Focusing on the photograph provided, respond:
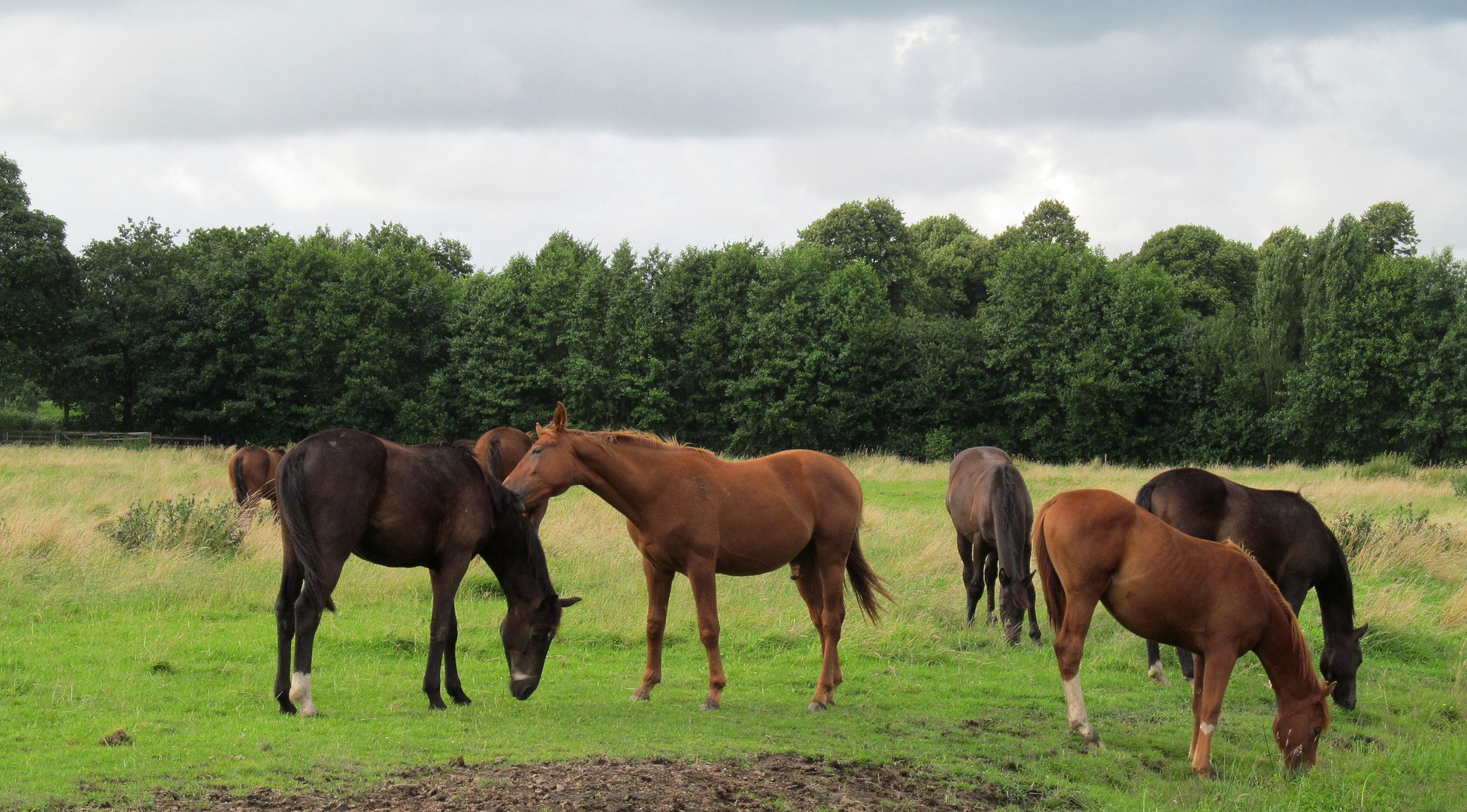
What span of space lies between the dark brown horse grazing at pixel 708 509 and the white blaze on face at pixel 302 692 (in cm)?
188

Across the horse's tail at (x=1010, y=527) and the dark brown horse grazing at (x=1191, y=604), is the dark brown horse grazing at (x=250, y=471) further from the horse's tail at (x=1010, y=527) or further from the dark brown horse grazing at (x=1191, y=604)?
the dark brown horse grazing at (x=1191, y=604)

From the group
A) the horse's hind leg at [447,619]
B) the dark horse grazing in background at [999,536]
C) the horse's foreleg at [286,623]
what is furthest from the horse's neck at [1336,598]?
the horse's foreleg at [286,623]

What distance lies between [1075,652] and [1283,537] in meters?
3.20

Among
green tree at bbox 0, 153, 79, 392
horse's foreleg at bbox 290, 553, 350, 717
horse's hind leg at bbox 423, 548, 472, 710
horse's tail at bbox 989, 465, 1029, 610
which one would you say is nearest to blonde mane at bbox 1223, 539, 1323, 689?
horse's tail at bbox 989, 465, 1029, 610

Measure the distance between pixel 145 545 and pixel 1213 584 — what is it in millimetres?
12061

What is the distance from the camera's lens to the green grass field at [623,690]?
6.18 meters

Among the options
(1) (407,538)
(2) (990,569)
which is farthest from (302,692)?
(2) (990,569)

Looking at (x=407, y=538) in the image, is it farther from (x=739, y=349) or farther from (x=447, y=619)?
(x=739, y=349)

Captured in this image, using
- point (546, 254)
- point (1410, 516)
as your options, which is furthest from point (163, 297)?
point (1410, 516)

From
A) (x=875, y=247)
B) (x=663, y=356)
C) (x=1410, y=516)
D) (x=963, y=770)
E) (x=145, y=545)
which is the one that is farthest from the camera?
(x=875, y=247)

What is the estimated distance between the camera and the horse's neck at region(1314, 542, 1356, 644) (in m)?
8.66

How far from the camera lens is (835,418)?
44750mm

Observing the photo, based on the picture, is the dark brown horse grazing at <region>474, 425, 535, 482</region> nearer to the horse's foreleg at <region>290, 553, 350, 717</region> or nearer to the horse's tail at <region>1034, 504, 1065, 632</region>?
the horse's foreleg at <region>290, 553, 350, 717</region>

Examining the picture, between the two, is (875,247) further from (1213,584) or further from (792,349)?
(1213,584)
